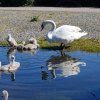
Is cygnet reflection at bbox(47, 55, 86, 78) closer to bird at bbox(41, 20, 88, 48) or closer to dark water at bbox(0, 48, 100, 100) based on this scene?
dark water at bbox(0, 48, 100, 100)

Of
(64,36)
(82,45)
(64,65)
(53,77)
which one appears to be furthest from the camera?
(82,45)

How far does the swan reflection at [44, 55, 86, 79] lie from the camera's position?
13.6 metres

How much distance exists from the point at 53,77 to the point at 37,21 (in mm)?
12458

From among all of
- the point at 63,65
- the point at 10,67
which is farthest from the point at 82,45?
the point at 10,67

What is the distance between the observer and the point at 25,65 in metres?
14.7

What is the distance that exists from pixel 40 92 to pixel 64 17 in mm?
15886

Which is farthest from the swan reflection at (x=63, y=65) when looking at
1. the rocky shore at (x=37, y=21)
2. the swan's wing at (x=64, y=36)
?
the rocky shore at (x=37, y=21)

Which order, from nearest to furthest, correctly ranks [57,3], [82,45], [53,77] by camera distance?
[53,77] < [82,45] < [57,3]

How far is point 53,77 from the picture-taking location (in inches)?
519

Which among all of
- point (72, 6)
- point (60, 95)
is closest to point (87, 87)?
point (60, 95)

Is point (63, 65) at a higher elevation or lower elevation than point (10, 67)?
lower

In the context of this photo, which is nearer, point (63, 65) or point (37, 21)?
point (63, 65)

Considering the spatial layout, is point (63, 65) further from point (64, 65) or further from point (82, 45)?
point (82, 45)

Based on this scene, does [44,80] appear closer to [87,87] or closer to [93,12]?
[87,87]
